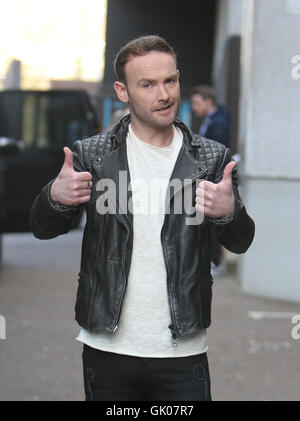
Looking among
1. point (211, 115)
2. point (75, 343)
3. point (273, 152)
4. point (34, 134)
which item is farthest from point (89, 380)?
point (34, 134)

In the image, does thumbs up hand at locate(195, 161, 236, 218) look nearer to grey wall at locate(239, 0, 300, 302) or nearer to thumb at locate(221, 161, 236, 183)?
thumb at locate(221, 161, 236, 183)

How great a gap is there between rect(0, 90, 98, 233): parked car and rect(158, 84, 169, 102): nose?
8306 mm

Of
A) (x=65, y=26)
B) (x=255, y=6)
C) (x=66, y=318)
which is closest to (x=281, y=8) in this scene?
(x=255, y=6)

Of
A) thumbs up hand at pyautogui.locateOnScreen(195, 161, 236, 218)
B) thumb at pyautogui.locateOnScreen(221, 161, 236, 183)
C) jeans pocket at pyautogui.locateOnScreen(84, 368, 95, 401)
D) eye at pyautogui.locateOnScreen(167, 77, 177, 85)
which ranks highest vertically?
eye at pyautogui.locateOnScreen(167, 77, 177, 85)

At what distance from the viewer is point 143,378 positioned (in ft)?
8.58

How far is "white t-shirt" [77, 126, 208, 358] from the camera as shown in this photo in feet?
8.41

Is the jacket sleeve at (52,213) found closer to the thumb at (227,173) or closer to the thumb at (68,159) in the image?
the thumb at (68,159)

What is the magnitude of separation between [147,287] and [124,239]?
17 centimetres

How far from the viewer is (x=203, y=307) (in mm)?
2646

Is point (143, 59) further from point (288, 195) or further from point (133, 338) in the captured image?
point (288, 195)

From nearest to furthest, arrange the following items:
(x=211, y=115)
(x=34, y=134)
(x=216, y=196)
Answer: (x=216, y=196), (x=211, y=115), (x=34, y=134)

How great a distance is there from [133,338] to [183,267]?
0.27 m

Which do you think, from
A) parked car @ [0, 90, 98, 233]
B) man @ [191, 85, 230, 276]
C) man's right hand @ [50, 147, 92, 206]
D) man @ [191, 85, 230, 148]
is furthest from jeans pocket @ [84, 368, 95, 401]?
parked car @ [0, 90, 98, 233]

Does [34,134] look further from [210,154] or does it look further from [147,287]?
[147,287]
